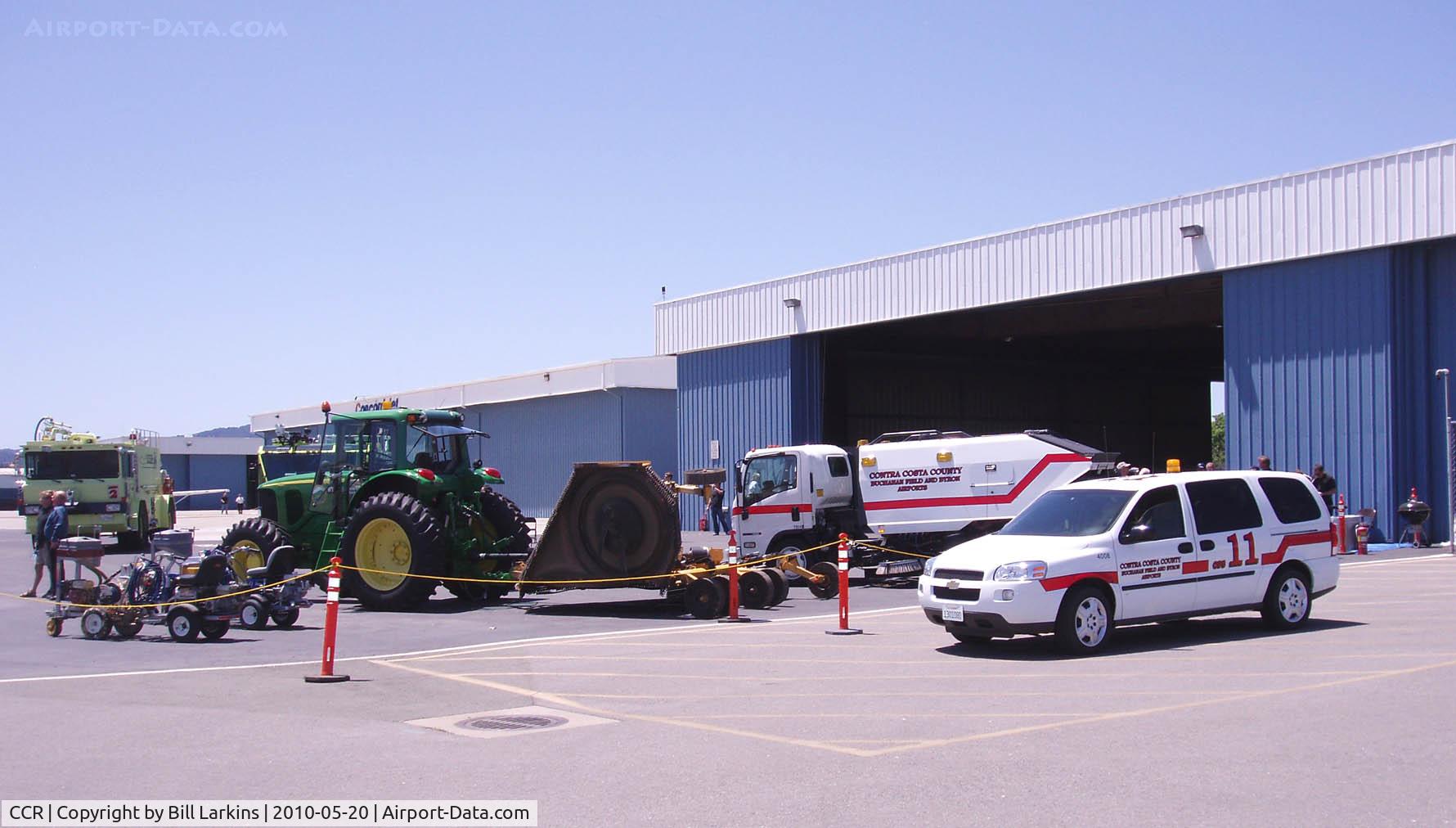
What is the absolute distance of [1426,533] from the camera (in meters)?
25.2

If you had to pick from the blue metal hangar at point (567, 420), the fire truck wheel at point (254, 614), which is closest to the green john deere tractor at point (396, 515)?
the fire truck wheel at point (254, 614)

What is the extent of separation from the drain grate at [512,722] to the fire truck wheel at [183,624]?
677cm

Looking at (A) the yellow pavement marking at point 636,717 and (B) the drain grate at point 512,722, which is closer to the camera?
(A) the yellow pavement marking at point 636,717

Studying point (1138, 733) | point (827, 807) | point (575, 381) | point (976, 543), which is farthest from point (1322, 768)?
point (575, 381)

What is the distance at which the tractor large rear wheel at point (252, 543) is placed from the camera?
64.1ft

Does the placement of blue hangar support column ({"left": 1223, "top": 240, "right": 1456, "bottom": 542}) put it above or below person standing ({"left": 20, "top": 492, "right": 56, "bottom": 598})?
above

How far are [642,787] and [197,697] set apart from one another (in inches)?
212

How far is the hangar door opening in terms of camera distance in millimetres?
37250

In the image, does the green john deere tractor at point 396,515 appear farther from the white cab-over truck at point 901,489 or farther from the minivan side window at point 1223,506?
the minivan side window at point 1223,506

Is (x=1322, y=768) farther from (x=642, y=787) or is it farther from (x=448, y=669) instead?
(x=448, y=669)

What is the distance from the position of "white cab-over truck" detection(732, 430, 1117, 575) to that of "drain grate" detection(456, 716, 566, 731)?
12.8 metres

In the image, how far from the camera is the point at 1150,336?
43.0 meters

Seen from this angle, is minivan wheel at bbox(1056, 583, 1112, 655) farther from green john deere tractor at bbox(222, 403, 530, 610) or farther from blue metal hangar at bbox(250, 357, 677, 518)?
blue metal hangar at bbox(250, 357, 677, 518)

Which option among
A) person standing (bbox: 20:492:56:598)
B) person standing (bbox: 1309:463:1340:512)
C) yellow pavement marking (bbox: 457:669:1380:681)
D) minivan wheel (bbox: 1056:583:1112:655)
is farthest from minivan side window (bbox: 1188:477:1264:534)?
person standing (bbox: 20:492:56:598)
